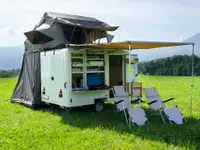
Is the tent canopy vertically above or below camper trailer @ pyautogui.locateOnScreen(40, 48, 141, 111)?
above

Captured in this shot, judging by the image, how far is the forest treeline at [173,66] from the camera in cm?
2933

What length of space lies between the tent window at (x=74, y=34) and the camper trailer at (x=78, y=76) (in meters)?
1.02

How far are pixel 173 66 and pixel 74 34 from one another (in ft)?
75.1

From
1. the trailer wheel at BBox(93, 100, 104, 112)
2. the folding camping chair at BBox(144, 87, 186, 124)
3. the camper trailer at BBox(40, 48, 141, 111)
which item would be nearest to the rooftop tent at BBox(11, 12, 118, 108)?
the camper trailer at BBox(40, 48, 141, 111)

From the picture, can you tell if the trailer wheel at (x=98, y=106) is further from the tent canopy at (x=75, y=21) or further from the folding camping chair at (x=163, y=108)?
the tent canopy at (x=75, y=21)

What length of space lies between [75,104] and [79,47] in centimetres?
170

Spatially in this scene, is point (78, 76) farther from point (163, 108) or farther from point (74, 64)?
point (163, 108)

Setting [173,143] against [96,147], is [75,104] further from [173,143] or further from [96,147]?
[173,143]

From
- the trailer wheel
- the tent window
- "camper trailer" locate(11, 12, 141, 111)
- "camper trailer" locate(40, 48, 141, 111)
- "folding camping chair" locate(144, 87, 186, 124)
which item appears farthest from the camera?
the tent window

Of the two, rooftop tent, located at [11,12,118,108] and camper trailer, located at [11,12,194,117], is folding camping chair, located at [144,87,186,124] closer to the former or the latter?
camper trailer, located at [11,12,194,117]

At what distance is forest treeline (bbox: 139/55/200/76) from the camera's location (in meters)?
29.3

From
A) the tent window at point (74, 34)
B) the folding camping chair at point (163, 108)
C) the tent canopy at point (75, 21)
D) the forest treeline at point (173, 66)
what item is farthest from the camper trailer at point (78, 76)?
the forest treeline at point (173, 66)

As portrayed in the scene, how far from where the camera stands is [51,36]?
344 inches

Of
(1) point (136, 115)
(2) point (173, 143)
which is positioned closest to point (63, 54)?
(1) point (136, 115)
